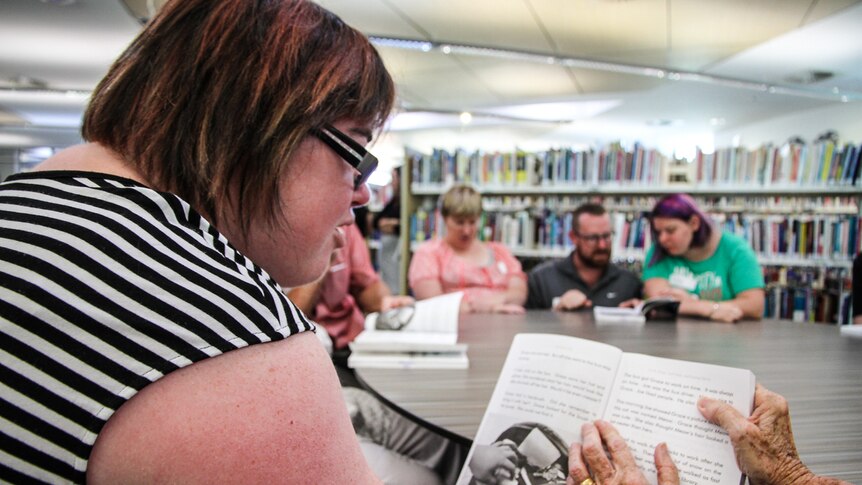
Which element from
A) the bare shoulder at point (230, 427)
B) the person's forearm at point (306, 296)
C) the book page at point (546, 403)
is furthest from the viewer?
the person's forearm at point (306, 296)

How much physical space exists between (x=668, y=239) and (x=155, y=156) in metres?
2.69

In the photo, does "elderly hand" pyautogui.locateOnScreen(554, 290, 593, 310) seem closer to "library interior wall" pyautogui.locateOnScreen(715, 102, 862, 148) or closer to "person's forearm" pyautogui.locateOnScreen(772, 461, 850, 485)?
"person's forearm" pyautogui.locateOnScreen(772, 461, 850, 485)

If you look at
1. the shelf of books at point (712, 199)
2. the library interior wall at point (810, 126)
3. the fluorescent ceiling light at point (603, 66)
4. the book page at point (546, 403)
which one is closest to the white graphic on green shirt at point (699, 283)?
the shelf of books at point (712, 199)

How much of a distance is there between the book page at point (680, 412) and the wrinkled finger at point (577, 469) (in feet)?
0.23

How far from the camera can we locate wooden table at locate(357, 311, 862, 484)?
838 mm

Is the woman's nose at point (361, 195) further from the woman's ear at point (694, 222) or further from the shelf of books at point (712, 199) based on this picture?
the shelf of books at point (712, 199)

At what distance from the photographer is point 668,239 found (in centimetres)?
275

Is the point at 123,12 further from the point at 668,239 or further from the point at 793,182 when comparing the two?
the point at 793,182

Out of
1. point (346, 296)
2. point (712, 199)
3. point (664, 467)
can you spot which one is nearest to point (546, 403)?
point (664, 467)

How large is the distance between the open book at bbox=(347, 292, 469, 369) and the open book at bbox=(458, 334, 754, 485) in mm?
461

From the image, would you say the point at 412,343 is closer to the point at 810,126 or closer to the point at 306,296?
the point at 306,296

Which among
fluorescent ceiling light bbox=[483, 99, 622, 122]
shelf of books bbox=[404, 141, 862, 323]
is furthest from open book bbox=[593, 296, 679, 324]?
fluorescent ceiling light bbox=[483, 99, 622, 122]

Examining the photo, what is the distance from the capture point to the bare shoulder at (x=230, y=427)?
1.25 feet

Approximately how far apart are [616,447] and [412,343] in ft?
2.46
